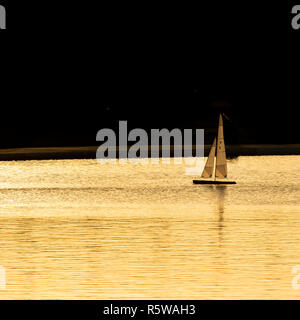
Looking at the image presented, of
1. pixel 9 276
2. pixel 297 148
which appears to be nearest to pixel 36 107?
pixel 297 148

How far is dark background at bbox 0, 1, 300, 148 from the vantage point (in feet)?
167

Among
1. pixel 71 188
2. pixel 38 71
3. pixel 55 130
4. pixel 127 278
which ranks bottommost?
pixel 127 278

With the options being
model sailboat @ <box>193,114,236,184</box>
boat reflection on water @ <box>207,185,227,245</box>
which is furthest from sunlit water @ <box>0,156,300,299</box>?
model sailboat @ <box>193,114,236,184</box>

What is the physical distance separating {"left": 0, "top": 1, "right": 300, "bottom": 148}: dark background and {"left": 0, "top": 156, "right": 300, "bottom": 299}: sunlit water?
85.9 ft

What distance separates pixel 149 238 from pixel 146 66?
3901 centimetres

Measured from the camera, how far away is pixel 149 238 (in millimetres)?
14281

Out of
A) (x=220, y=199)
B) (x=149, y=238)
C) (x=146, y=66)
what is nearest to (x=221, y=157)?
(x=220, y=199)

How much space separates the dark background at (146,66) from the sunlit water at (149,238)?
2619 centimetres

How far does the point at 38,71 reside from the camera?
51.7 m

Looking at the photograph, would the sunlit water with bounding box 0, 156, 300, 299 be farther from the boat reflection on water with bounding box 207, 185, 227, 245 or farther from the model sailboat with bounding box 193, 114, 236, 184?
the model sailboat with bounding box 193, 114, 236, 184

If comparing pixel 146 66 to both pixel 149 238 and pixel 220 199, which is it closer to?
pixel 220 199

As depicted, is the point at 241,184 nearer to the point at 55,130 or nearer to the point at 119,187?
the point at 119,187

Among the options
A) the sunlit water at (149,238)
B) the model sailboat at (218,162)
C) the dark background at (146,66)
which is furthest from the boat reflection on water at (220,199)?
the dark background at (146,66)
